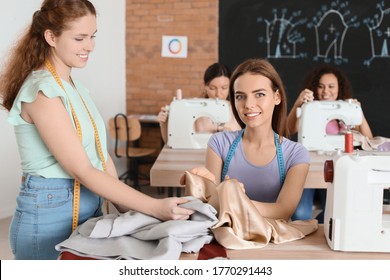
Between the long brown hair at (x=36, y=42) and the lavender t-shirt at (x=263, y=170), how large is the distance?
696 millimetres

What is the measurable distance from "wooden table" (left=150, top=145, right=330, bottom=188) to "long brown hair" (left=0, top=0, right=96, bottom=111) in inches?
36.5

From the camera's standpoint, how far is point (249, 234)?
4.07 feet

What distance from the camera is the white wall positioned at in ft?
13.0

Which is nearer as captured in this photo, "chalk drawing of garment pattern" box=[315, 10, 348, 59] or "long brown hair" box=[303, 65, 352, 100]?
"long brown hair" box=[303, 65, 352, 100]

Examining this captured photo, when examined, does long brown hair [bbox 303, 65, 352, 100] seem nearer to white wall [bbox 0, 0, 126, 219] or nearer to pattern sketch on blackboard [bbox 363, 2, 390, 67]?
pattern sketch on blackboard [bbox 363, 2, 390, 67]

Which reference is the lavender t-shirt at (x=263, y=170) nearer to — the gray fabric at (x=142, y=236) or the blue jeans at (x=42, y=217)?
the gray fabric at (x=142, y=236)

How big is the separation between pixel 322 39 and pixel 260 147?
365cm

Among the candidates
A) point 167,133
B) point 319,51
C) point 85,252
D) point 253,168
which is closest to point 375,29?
point 319,51

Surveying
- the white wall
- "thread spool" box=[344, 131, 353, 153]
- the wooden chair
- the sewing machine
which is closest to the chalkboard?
the white wall

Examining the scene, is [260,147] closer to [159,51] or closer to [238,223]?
[238,223]

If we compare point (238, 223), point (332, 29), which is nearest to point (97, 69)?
point (332, 29)

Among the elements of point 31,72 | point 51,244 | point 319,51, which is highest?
point 319,51
